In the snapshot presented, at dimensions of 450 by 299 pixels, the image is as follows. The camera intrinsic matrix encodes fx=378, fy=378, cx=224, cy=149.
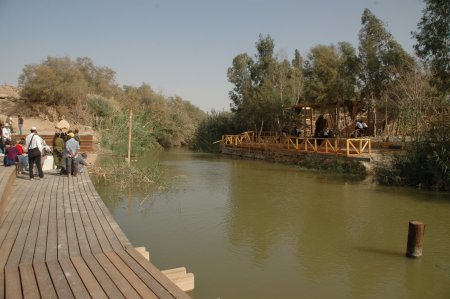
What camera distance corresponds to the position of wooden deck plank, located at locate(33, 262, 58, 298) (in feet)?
12.8

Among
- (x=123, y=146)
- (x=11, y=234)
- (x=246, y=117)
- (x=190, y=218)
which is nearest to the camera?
(x=11, y=234)

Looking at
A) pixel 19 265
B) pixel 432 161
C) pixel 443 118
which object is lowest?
pixel 19 265

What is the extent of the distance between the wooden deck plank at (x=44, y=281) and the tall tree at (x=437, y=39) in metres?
20.1

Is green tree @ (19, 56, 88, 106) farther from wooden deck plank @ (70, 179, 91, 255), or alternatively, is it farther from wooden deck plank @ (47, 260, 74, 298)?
wooden deck plank @ (47, 260, 74, 298)

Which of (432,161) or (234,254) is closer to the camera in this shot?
(234,254)

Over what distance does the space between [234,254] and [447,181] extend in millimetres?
10343

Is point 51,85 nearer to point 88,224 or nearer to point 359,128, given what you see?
point 359,128

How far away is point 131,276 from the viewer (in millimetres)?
4379

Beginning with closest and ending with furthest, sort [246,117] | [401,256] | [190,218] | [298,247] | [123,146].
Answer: [401,256] → [298,247] → [190,218] → [123,146] → [246,117]

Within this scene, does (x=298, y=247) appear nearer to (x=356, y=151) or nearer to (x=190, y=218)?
(x=190, y=218)

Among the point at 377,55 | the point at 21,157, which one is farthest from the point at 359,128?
the point at 21,157

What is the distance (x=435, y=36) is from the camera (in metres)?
19.8

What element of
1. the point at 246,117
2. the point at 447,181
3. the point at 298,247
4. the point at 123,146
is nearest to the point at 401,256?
the point at 298,247

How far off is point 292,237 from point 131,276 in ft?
16.5
